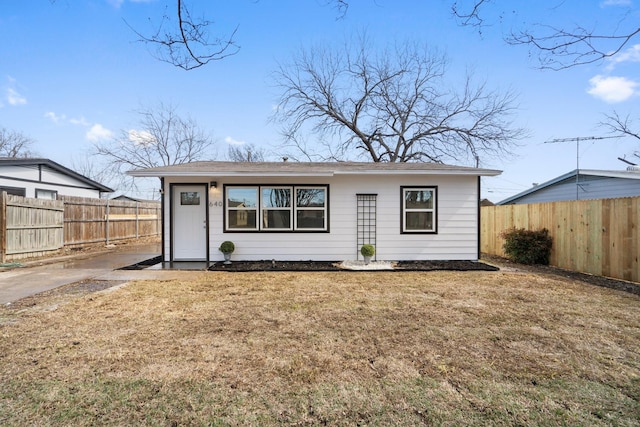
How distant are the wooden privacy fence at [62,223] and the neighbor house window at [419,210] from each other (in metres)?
10.6

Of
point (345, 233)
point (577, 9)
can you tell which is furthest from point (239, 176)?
point (577, 9)

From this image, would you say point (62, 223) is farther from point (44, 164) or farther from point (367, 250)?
point (367, 250)

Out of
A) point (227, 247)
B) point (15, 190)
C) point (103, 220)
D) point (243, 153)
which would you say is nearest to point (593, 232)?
point (227, 247)

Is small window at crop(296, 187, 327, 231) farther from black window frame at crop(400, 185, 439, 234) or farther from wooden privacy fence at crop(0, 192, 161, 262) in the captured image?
wooden privacy fence at crop(0, 192, 161, 262)

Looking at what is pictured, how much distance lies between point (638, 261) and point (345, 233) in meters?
6.12

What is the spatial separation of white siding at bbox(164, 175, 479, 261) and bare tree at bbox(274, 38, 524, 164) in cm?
1146

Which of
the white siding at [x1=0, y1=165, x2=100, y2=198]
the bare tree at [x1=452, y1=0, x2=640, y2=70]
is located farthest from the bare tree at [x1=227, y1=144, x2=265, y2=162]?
the bare tree at [x1=452, y1=0, x2=640, y2=70]

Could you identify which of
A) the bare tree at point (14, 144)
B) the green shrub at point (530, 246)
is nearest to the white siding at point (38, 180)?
the green shrub at point (530, 246)

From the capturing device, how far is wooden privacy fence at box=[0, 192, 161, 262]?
9055mm

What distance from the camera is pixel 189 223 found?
9.05 meters

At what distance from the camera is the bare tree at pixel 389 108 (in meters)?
18.7

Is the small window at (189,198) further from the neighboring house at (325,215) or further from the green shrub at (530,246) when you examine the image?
the green shrub at (530,246)

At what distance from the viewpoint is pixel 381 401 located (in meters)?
2.36

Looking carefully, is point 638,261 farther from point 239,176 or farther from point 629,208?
point 239,176
